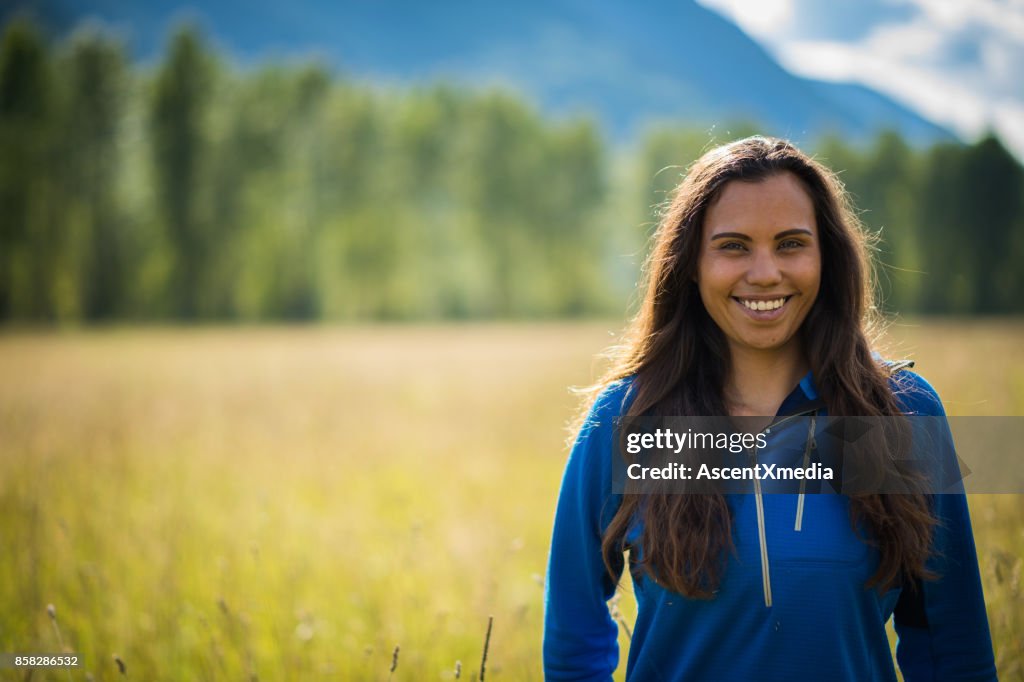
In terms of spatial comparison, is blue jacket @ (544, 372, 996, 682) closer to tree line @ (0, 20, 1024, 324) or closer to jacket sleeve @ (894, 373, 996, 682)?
jacket sleeve @ (894, 373, 996, 682)

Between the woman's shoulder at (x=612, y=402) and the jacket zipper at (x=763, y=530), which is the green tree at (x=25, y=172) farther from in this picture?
the jacket zipper at (x=763, y=530)

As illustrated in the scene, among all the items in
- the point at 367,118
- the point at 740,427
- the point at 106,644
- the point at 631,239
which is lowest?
the point at 106,644

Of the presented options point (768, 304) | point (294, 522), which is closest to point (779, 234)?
point (768, 304)

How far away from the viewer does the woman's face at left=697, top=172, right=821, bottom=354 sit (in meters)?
1.98

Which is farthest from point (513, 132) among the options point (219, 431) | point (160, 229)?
point (219, 431)

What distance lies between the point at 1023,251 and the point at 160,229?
5268 cm

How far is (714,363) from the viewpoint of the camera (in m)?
2.20

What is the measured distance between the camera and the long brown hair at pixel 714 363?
6.00ft

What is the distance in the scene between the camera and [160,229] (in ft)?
118

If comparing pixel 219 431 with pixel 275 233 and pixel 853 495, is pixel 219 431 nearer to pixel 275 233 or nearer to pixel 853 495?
pixel 853 495

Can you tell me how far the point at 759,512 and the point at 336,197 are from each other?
131 feet

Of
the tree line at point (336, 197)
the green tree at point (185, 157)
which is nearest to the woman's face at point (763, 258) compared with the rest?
the tree line at point (336, 197)

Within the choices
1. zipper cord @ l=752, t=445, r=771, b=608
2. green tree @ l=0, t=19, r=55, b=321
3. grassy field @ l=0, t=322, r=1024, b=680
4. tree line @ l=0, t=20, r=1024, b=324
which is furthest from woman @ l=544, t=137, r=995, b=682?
green tree @ l=0, t=19, r=55, b=321

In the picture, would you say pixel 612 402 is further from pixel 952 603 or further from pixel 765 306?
pixel 952 603
